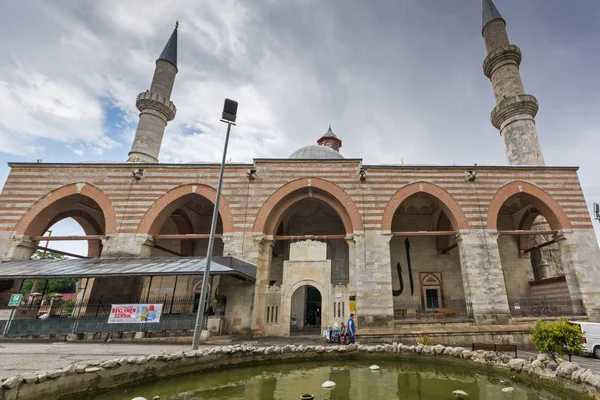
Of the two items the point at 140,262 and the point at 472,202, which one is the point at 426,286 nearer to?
the point at 472,202

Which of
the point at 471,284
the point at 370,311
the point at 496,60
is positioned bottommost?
the point at 370,311

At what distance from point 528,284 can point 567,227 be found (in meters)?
5.02

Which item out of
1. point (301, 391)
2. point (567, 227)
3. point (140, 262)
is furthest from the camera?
point (567, 227)

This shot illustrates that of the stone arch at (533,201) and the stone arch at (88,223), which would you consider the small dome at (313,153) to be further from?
the stone arch at (88,223)

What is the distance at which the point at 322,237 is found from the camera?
1427 centimetres

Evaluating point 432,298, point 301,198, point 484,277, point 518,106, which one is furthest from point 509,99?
point 301,198

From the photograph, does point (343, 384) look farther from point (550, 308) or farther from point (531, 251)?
point (531, 251)

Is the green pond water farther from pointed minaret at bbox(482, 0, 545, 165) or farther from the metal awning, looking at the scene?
pointed minaret at bbox(482, 0, 545, 165)

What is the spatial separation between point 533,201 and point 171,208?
19.3m

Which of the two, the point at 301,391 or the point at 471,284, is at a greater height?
the point at 471,284

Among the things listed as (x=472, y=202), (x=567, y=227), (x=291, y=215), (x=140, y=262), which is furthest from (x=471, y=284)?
(x=140, y=262)

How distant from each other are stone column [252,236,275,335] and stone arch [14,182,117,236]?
7356 mm

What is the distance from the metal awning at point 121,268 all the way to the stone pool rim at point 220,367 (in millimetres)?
4155

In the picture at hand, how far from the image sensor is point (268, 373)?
7.08 m
